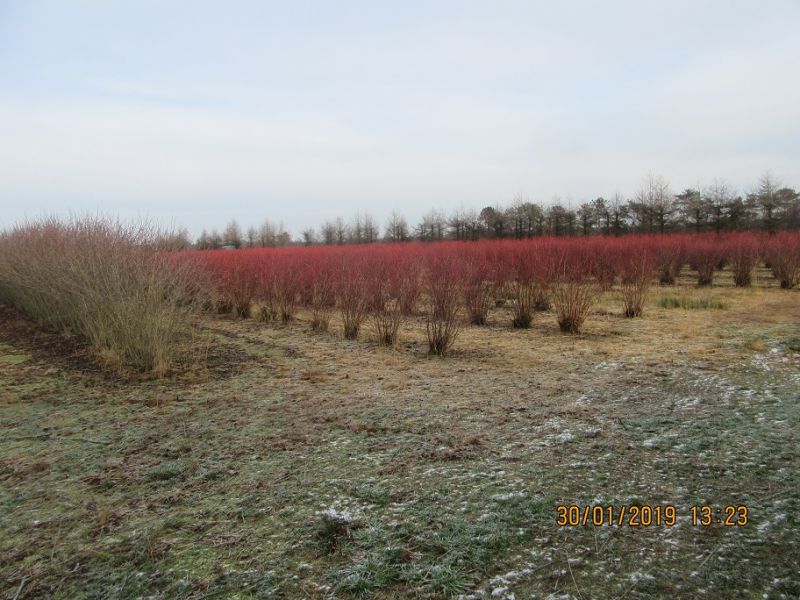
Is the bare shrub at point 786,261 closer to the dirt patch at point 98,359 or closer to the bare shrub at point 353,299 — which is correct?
the bare shrub at point 353,299

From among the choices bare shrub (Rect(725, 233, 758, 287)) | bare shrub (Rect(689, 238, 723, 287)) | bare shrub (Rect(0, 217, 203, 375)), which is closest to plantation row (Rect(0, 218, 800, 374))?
bare shrub (Rect(0, 217, 203, 375))

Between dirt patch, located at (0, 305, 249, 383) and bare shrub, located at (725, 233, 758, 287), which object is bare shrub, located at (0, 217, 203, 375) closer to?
dirt patch, located at (0, 305, 249, 383)

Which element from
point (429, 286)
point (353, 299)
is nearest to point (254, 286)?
point (353, 299)

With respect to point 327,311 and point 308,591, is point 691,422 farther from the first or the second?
point 327,311

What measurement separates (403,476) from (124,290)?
16.5 feet

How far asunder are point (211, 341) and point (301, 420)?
174 inches

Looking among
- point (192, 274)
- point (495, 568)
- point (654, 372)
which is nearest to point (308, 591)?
point (495, 568)

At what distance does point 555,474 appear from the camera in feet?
9.67
